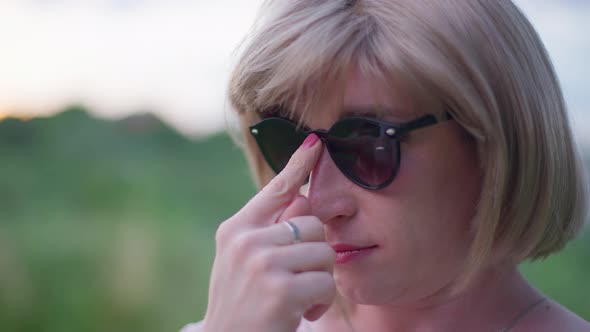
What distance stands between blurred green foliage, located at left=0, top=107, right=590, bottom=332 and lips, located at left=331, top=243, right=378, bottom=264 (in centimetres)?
230

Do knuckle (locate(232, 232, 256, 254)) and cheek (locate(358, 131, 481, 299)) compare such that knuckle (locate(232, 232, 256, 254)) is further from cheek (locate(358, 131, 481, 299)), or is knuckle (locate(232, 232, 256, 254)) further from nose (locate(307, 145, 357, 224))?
cheek (locate(358, 131, 481, 299))

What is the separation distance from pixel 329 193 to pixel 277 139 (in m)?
0.24

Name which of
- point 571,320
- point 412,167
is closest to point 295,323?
point 412,167

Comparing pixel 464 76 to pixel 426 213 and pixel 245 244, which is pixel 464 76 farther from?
pixel 245 244

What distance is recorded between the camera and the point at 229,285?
133cm

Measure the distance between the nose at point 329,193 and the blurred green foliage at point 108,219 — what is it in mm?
2331

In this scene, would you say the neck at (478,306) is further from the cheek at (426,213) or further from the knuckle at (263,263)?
the knuckle at (263,263)

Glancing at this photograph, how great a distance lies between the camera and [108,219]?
3898 millimetres

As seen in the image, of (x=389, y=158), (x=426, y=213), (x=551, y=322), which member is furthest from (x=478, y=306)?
(x=389, y=158)

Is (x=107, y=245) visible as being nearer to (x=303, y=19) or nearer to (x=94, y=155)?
(x=94, y=155)

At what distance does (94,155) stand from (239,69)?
8.57ft

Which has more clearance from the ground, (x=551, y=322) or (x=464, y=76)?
(x=464, y=76)

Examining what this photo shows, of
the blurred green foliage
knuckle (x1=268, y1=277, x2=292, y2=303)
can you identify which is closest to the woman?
knuckle (x1=268, y1=277, x2=292, y2=303)

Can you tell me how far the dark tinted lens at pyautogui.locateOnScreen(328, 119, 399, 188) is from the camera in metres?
1.41
